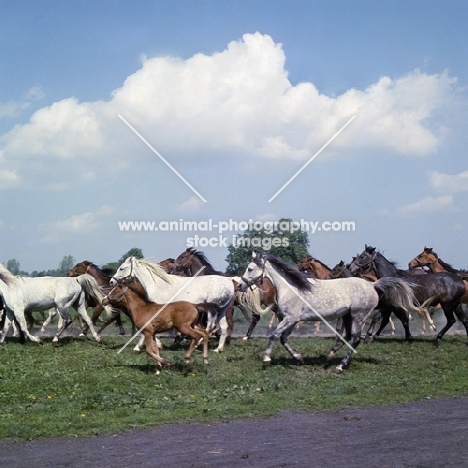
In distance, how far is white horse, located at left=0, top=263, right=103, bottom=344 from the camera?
16859 mm

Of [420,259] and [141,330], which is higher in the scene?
[420,259]

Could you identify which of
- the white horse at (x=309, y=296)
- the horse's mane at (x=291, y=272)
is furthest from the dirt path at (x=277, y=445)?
the horse's mane at (x=291, y=272)

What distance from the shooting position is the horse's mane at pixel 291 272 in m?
14.3

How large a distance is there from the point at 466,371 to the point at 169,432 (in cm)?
790

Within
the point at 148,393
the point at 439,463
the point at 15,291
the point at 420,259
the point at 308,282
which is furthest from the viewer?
the point at 420,259

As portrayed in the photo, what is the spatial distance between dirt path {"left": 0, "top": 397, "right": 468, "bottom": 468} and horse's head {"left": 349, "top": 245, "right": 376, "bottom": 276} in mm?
10559

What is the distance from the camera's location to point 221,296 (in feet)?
52.9

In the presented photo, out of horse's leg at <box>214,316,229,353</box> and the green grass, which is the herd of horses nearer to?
horse's leg at <box>214,316,229,353</box>

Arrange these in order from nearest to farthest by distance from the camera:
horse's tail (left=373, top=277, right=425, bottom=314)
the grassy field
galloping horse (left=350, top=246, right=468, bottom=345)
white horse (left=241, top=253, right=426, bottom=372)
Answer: the grassy field < white horse (left=241, top=253, right=426, bottom=372) < horse's tail (left=373, top=277, right=425, bottom=314) < galloping horse (left=350, top=246, right=468, bottom=345)

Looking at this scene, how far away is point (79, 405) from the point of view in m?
10.2

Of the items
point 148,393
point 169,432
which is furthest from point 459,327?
point 169,432

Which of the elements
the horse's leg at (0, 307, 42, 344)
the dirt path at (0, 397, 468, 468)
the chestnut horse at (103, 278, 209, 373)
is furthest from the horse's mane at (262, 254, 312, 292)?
the horse's leg at (0, 307, 42, 344)

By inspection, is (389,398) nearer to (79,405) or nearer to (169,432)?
(169,432)

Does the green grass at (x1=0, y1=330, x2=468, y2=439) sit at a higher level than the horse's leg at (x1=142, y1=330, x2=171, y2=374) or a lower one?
lower
